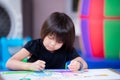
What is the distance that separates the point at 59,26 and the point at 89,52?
1.62 ft

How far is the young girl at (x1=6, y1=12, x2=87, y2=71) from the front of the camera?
75 centimetres

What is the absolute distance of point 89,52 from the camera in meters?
1.23

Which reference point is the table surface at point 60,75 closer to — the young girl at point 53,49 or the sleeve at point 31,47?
the young girl at point 53,49

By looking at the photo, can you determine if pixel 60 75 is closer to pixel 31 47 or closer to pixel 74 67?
pixel 74 67

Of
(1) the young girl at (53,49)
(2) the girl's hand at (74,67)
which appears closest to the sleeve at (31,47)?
(1) the young girl at (53,49)

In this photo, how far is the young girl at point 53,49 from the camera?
0.75 m

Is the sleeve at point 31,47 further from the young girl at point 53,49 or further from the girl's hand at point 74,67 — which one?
the girl's hand at point 74,67

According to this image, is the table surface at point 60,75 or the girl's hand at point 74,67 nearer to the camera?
the table surface at point 60,75

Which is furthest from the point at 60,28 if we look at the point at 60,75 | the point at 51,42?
the point at 60,75

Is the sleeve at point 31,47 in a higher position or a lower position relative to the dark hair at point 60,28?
lower

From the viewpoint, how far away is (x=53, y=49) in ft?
2.64

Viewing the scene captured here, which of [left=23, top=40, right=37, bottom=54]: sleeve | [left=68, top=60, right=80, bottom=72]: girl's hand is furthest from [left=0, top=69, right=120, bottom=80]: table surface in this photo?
[left=23, top=40, right=37, bottom=54]: sleeve

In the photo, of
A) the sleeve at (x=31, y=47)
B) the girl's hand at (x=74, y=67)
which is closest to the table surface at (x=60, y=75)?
the girl's hand at (x=74, y=67)

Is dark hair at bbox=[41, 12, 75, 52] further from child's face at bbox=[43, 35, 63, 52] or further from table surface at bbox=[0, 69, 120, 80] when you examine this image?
table surface at bbox=[0, 69, 120, 80]
